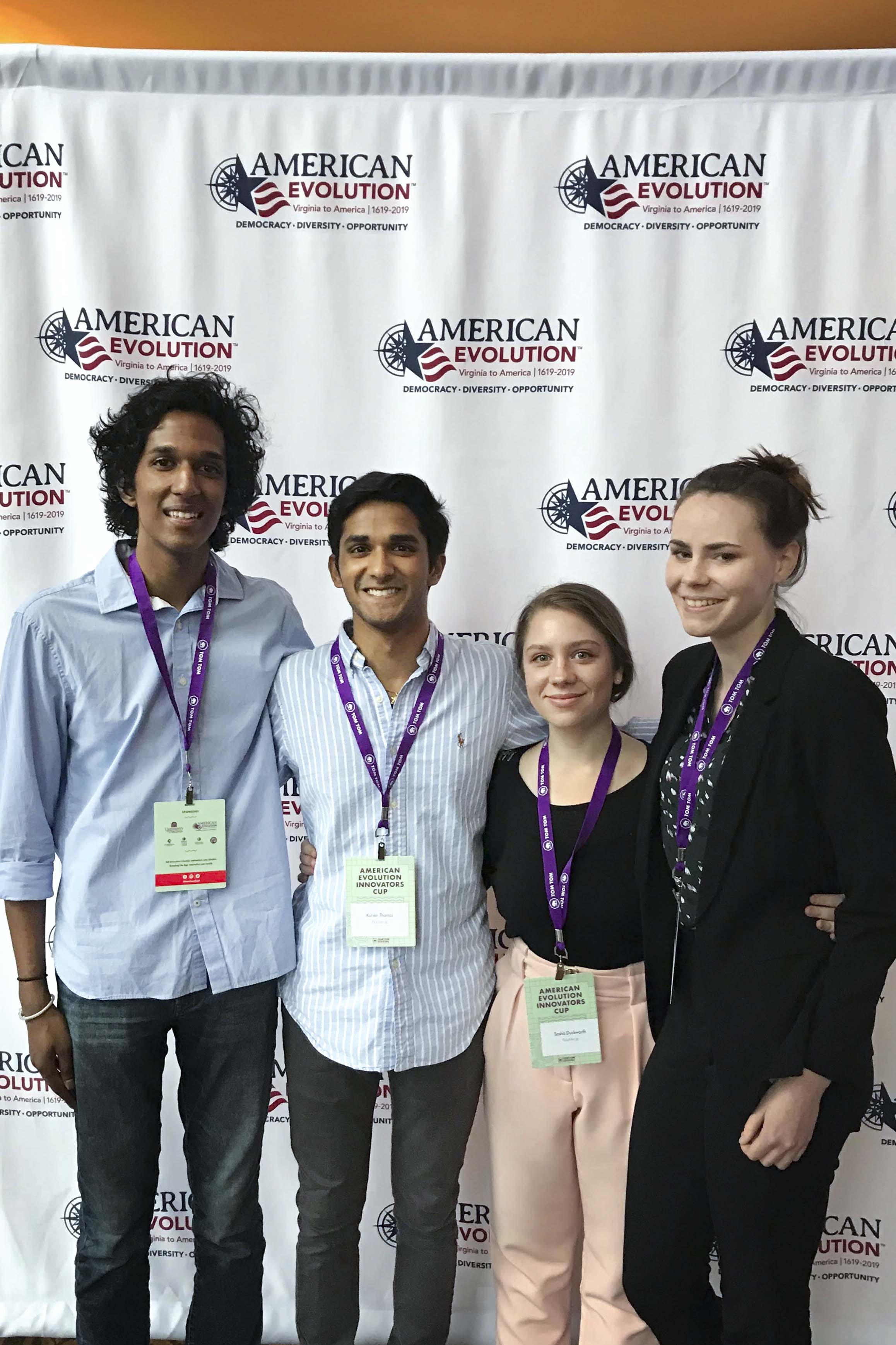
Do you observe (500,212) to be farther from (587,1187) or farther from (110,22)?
(587,1187)

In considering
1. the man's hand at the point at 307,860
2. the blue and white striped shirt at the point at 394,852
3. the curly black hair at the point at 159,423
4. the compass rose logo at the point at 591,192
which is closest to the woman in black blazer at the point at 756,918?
the blue and white striped shirt at the point at 394,852

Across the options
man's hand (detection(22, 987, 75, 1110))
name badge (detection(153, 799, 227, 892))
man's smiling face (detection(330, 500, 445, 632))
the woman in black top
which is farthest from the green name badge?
man's hand (detection(22, 987, 75, 1110))

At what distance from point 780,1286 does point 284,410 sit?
2.12 meters

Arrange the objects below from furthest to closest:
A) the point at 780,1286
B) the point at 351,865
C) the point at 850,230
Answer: the point at 850,230 → the point at 351,865 → the point at 780,1286

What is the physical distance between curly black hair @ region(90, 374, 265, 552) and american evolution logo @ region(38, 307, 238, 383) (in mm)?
282

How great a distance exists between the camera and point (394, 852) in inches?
71.2

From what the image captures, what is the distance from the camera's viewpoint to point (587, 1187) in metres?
1.84

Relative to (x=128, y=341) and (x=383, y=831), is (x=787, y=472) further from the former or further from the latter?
(x=128, y=341)

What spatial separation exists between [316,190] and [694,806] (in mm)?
1746

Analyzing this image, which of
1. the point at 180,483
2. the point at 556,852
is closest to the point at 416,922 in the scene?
the point at 556,852

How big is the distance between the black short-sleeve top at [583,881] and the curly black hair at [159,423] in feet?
2.87

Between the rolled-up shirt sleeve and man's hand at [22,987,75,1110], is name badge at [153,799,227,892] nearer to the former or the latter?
the rolled-up shirt sleeve

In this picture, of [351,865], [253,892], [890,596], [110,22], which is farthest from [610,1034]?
[110,22]

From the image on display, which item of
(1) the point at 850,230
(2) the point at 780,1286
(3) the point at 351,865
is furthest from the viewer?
(1) the point at 850,230
